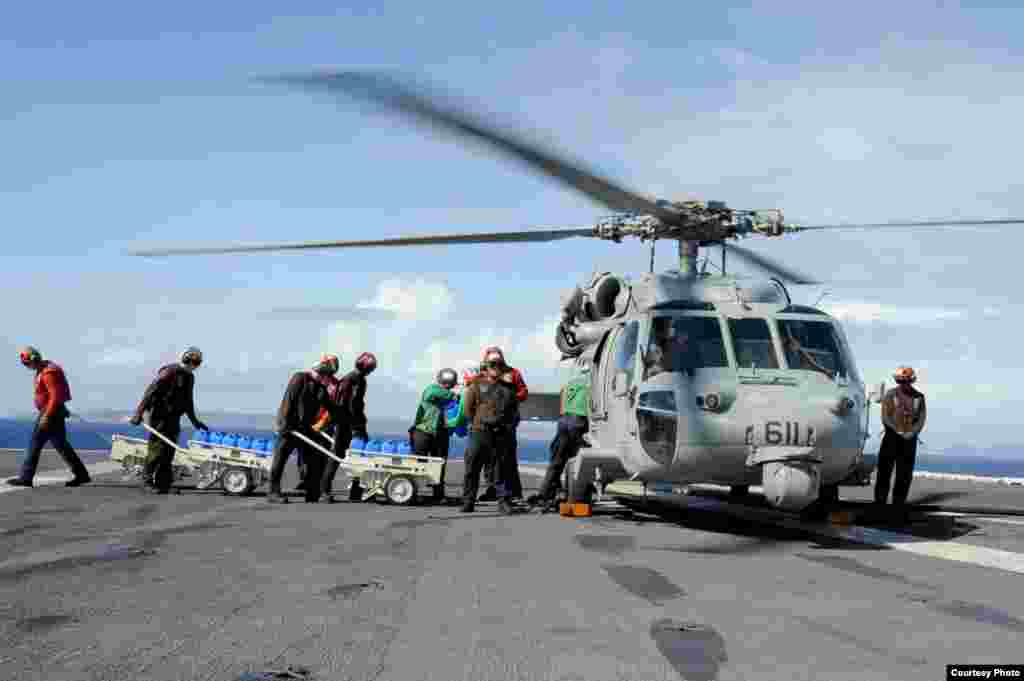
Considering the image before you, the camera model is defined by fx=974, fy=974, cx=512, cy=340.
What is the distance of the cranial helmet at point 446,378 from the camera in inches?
598

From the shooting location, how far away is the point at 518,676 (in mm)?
4309

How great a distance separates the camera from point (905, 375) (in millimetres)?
14008

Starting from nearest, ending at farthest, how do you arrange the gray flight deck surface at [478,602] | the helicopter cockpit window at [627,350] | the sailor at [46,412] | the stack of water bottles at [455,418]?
the gray flight deck surface at [478,602]
the helicopter cockpit window at [627,350]
the sailor at [46,412]
the stack of water bottles at [455,418]

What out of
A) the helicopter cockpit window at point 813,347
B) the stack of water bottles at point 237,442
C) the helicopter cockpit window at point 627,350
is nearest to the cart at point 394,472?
the stack of water bottles at point 237,442

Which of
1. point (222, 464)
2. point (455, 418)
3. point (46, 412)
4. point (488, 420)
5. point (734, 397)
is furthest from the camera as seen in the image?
point (455, 418)

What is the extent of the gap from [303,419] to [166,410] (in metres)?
2.41

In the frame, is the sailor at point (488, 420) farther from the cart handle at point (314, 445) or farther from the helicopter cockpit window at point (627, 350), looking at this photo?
the cart handle at point (314, 445)

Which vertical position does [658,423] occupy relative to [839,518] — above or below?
above

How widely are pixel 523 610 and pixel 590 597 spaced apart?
2.17ft

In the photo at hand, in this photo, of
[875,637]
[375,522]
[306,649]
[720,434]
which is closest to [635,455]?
[720,434]

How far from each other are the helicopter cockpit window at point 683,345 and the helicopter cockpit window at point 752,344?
0.17 m

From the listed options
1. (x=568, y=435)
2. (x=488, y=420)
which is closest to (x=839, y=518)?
(x=568, y=435)

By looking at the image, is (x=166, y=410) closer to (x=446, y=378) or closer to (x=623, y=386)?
(x=446, y=378)

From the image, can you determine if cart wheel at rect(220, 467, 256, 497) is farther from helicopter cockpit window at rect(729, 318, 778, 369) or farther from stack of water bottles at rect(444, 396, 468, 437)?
helicopter cockpit window at rect(729, 318, 778, 369)
